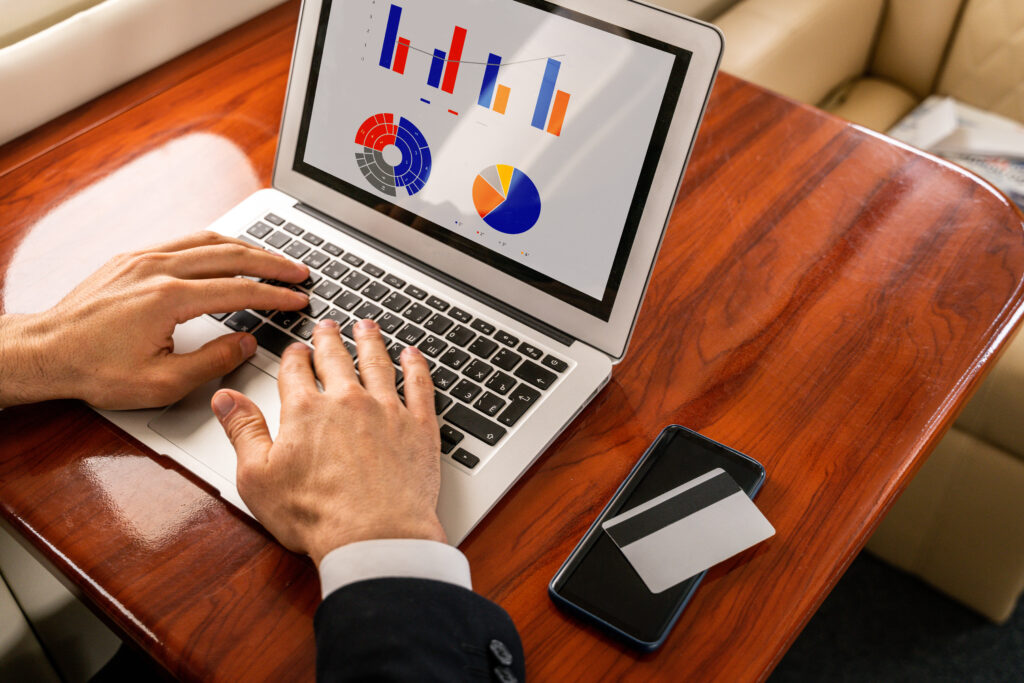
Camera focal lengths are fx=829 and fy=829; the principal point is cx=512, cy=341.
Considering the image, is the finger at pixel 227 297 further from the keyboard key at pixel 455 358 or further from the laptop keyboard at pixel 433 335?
the keyboard key at pixel 455 358

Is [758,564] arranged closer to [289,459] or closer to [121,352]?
[289,459]

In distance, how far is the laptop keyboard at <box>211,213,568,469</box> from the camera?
2.18ft

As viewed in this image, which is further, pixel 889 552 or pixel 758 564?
pixel 889 552

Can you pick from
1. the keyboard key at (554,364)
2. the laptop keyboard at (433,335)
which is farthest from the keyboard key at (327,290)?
the keyboard key at (554,364)

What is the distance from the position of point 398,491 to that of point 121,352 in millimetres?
265

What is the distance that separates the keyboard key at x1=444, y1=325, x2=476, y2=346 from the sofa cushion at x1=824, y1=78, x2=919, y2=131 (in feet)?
4.33

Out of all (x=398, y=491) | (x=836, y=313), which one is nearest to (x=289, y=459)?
(x=398, y=491)

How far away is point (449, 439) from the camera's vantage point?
2.12 ft

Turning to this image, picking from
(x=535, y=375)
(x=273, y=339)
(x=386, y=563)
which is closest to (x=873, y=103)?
(x=535, y=375)

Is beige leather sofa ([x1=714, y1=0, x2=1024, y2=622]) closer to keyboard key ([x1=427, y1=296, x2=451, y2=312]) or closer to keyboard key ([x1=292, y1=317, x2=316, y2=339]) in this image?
keyboard key ([x1=427, y1=296, x2=451, y2=312])

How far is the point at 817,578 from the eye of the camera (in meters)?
0.60

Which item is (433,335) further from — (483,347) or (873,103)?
(873,103)

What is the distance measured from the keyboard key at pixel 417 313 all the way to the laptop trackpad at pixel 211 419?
0.13m

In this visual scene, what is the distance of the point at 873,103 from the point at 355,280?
1436 millimetres
